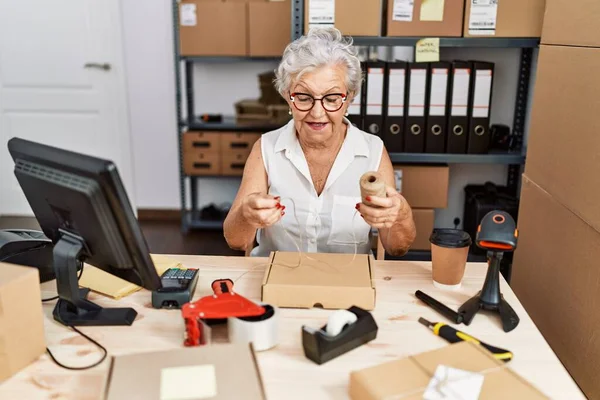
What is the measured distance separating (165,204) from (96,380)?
3085 mm

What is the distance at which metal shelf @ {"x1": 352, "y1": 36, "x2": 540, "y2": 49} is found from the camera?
103 inches

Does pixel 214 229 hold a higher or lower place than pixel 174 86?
lower

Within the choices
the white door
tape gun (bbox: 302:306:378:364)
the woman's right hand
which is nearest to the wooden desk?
tape gun (bbox: 302:306:378:364)

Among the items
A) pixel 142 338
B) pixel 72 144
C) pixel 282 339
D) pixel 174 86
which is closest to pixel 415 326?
pixel 282 339

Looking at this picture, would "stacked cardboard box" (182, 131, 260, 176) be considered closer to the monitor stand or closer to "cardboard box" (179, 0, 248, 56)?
"cardboard box" (179, 0, 248, 56)

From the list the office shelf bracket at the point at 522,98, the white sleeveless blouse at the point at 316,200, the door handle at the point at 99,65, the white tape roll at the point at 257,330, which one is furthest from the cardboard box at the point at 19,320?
the door handle at the point at 99,65

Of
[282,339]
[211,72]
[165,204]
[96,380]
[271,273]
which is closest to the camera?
[96,380]

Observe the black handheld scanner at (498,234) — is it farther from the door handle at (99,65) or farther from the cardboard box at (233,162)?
the door handle at (99,65)

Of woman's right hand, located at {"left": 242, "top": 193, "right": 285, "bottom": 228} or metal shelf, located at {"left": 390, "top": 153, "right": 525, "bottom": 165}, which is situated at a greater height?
woman's right hand, located at {"left": 242, "top": 193, "right": 285, "bottom": 228}

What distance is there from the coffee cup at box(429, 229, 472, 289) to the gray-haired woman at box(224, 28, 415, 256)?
0.23 meters

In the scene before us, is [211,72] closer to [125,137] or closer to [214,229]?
[125,137]

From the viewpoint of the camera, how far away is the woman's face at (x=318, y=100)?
1.62m

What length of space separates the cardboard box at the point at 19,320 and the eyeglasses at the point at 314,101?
0.87 m

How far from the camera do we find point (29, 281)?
1.03 metres
